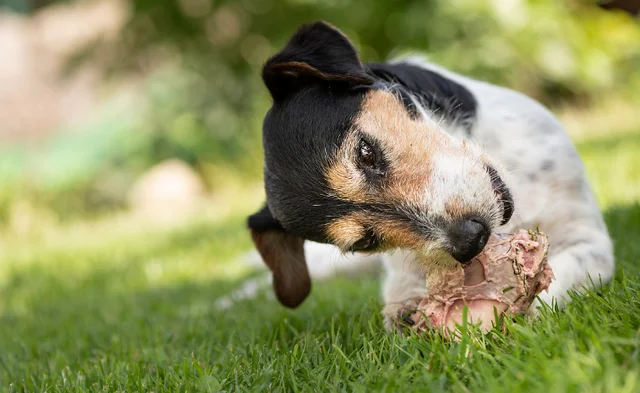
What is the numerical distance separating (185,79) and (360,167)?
949 cm

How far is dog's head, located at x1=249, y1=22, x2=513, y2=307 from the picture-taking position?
8.64 ft

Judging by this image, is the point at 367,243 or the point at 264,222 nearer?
the point at 367,243

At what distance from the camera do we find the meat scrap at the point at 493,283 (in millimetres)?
2541

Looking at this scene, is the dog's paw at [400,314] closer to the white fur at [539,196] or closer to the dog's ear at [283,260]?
the white fur at [539,196]

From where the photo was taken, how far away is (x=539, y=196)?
3.30m

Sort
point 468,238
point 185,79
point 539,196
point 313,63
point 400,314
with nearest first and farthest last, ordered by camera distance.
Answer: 1. point 468,238
2. point 400,314
3. point 313,63
4. point 539,196
5. point 185,79

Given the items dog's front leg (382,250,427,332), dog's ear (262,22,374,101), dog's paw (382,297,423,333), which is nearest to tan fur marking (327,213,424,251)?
dog's front leg (382,250,427,332)

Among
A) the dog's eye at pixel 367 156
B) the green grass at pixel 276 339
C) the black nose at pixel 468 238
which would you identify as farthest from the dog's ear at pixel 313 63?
the green grass at pixel 276 339

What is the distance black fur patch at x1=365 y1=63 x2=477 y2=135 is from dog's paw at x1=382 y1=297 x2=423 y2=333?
88 cm

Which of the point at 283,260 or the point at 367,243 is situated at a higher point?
the point at 367,243

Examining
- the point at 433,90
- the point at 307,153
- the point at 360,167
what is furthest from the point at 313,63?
the point at 433,90

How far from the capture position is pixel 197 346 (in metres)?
3.34

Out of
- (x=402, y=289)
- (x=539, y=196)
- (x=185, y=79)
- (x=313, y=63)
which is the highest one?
(x=313, y=63)

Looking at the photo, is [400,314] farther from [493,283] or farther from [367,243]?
[493,283]
